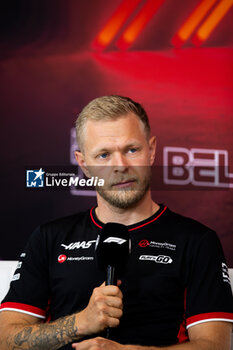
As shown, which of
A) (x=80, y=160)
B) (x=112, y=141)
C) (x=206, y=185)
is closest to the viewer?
(x=112, y=141)

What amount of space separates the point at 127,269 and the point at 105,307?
1.10 ft

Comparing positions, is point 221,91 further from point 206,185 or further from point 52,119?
point 52,119

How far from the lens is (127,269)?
1431mm

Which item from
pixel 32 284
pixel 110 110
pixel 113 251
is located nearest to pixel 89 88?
pixel 110 110

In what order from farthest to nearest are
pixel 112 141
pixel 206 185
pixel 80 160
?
pixel 206 185, pixel 80 160, pixel 112 141

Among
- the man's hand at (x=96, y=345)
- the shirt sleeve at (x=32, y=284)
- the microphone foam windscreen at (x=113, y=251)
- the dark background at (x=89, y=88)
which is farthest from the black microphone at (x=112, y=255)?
the dark background at (x=89, y=88)

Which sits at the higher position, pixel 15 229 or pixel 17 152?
pixel 17 152

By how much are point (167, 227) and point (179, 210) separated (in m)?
1.19

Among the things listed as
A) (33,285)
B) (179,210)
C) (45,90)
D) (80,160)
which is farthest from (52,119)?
(33,285)

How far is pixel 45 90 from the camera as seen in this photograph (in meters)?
2.76

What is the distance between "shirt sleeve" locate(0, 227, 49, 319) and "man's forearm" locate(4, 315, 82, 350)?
0.28 ft

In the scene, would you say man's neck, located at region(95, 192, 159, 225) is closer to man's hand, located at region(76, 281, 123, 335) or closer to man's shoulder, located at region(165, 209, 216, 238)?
man's shoulder, located at region(165, 209, 216, 238)

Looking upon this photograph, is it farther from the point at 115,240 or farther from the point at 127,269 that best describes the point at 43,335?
the point at 115,240

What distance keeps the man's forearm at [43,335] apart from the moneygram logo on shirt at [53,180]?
133 centimetres
